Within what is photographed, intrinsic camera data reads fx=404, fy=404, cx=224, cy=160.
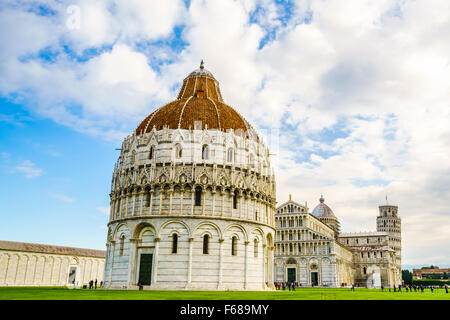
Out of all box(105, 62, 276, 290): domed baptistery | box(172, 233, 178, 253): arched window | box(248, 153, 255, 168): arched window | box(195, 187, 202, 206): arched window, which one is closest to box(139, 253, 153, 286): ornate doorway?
box(105, 62, 276, 290): domed baptistery

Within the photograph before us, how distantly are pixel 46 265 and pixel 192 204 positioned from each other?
54.4 meters

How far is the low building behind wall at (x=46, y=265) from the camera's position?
246 feet

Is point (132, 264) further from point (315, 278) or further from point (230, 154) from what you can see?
point (315, 278)

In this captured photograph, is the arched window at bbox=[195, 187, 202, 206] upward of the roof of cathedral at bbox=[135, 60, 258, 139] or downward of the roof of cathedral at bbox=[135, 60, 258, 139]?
Result: downward

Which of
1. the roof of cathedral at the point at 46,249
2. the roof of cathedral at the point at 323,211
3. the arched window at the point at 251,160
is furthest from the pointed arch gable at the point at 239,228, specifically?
the roof of cathedral at the point at 323,211

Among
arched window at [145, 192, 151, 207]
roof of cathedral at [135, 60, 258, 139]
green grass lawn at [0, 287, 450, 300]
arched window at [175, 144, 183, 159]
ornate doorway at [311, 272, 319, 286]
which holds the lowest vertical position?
green grass lawn at [0, 287, 450, 300]

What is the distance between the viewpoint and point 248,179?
44000 mm

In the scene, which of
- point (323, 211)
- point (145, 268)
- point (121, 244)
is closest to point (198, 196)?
point (145, 268)

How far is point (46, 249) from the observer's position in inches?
3253

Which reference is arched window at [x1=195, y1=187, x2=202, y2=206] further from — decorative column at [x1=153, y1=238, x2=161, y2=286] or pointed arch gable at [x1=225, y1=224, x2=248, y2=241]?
decorative column at [x1=153, y1=238, x2=161, y2=286]

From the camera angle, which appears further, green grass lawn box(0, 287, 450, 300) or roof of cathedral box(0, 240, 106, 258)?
roof of cathedral box(0, 240, 106, 258)

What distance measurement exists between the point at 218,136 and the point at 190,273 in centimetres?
1475

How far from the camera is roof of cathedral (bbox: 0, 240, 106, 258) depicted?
76625mm

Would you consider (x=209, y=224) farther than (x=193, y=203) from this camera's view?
No
